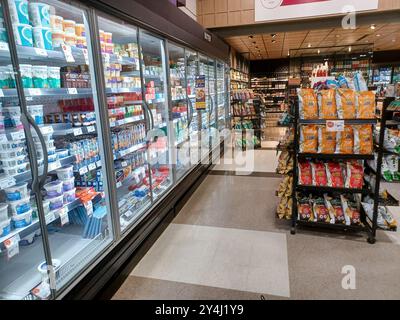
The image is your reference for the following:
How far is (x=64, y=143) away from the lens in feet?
7.62

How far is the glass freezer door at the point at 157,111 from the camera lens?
11.2 ft

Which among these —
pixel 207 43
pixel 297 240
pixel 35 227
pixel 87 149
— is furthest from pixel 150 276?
pixel 207 43

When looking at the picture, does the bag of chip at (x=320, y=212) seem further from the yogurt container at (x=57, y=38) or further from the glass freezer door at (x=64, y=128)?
the yogurt container at (x=57, y=38)

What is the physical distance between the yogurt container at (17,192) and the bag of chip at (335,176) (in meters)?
2.73

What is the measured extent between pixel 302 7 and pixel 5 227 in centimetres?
646

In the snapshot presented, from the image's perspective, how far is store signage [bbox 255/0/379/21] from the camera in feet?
18.6

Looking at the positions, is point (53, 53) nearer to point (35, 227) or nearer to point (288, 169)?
point (35, 227)

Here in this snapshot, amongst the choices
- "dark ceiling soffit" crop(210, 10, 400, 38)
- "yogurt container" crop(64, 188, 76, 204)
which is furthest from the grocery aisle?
"dark ceiling soffit" crop(210, 10, 400, 38)

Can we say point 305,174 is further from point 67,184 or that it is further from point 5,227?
point 5,227

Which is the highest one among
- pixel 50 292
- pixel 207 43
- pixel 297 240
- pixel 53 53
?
pixel 207 43

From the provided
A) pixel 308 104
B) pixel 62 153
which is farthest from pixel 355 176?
pixel 62 153

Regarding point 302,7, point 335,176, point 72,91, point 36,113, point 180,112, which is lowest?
point 335,176

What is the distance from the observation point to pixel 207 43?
5.27m
